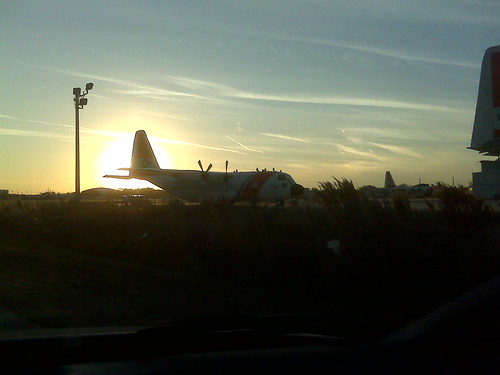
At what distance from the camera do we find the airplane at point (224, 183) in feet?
120

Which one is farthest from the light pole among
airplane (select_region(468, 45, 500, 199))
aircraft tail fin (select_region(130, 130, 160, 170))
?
airplane (select_region(468, 45, 500, 199))

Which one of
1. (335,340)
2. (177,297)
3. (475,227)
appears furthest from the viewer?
(475,227)

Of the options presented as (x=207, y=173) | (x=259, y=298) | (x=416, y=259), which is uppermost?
(x=207, y=173)

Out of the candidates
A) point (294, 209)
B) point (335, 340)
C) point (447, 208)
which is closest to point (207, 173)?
point (294, 209)

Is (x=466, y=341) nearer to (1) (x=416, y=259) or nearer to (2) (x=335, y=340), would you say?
(2) (x=335, y=340)

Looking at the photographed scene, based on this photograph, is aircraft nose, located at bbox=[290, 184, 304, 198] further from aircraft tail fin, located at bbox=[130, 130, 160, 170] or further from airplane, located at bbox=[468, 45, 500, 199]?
aircraft tail fin, located at bbox=[130, 130, 160, 170]

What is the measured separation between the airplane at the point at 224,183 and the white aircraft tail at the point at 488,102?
1317 cm

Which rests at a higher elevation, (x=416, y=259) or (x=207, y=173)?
(x=207, y=173)

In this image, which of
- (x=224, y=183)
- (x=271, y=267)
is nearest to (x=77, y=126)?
(x=224, y=183)

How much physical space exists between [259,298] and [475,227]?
424 centimetres

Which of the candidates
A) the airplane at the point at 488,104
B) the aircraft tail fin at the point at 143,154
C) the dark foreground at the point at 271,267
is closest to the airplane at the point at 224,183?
the aircraft tail fin at the point at 143,154

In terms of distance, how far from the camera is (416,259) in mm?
10094

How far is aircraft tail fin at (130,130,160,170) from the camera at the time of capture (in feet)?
154

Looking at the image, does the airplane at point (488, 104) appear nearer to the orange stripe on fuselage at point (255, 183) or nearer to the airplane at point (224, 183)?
the airplane at point (224, 183)
